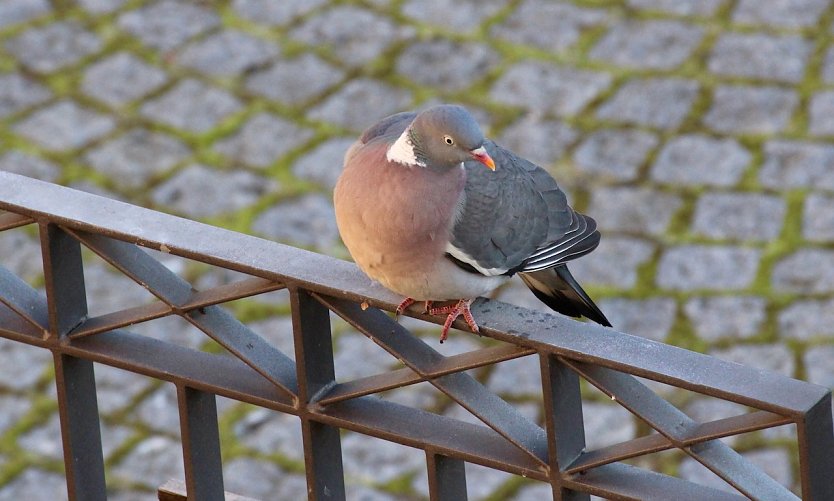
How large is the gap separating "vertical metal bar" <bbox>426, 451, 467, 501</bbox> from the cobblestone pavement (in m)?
1.95

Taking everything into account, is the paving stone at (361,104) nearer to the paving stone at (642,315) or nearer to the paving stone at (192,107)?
the paving stone at (192,107)

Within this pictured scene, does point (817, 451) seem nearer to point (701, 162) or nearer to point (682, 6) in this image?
point (701, 162)

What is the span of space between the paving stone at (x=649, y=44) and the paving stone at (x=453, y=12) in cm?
58

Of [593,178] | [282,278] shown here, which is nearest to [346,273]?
[282,278]

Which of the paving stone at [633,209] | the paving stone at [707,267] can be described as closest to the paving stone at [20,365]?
the paving stone at [633,209]

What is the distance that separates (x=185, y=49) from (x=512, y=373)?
2426 millimetres

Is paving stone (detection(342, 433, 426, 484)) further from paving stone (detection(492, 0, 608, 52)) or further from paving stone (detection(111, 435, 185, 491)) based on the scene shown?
paving stone (detection(492, 0, 608, 52))

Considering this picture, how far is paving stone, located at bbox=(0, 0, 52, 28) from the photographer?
5.95m

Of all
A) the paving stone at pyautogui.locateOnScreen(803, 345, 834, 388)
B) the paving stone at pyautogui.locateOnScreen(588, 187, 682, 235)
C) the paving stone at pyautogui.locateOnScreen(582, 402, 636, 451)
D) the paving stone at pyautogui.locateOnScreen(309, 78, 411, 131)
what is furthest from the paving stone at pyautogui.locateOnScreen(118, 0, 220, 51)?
the paving stone at pyautogui.locateOnScreen(803, 345, 834, 388)

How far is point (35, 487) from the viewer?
377 centimetres

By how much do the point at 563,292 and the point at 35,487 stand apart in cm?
184

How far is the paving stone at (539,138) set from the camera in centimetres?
503

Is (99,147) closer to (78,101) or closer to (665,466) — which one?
(78,101)

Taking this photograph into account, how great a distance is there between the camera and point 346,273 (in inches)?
71.1
